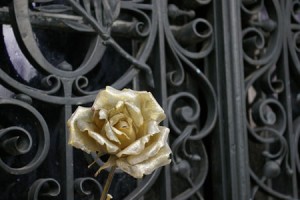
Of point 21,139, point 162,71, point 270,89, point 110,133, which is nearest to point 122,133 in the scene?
point 110,133

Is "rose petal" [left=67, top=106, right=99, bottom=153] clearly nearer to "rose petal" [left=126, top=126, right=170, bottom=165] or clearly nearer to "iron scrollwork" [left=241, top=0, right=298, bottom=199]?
"rose petal" [left=126, top=126, right=170, bottom=165]

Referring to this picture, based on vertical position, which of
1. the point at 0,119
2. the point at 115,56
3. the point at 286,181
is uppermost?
the point at 115,56

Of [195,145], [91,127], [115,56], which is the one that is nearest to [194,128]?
[195,145]

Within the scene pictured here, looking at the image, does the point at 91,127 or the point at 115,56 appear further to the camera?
the point at 115,56

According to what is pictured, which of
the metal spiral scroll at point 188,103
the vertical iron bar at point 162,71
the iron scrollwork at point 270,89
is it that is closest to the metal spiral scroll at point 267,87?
the iron scrollwork at point 270,89

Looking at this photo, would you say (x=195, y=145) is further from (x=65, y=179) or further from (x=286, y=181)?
(x=65, y=179)

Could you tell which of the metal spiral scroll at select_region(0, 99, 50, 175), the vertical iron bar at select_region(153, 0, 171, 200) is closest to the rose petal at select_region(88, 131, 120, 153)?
the metal spiral scroll at select_region(0, 99, 50, 175)
